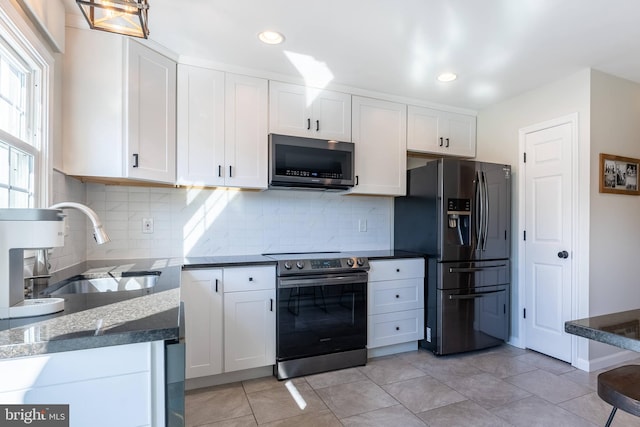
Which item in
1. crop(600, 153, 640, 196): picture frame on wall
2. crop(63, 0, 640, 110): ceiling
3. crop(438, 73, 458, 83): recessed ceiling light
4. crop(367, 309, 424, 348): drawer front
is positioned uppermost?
crop(63, 0, 640, 110): ceiling

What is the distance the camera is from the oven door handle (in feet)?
8.59

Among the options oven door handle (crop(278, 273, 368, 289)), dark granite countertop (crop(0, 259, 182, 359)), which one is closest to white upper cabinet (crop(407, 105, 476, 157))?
oven door handle (crop(278, 273, 368, 289))

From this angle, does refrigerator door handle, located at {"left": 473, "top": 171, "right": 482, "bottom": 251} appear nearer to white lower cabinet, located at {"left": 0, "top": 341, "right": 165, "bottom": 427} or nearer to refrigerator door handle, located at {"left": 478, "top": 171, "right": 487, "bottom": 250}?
refrigerator door handle, located at {"left": 478, "top": 171, "right": 487, "bottom": 250}

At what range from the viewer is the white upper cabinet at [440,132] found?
3.49 metres

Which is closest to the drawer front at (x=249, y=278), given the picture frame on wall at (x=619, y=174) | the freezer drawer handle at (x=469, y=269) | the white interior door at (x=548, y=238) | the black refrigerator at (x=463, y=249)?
the black refrigerator at (x=463, y=249)

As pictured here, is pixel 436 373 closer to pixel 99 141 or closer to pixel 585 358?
pixel 585 358

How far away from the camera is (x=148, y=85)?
2385 millimetres

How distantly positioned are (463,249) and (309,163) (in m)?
1.58

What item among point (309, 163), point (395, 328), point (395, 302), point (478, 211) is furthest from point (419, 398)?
point (309, 163)

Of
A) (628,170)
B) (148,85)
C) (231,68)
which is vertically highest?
(231,68)

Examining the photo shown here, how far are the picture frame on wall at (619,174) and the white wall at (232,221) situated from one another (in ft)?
6.02

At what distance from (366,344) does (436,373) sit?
59 cm

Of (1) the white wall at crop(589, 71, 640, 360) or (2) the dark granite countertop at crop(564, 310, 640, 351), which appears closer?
(2) the dark granite countertop at crop(564, 310, 640, 351)

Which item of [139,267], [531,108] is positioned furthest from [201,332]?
[531,108]
